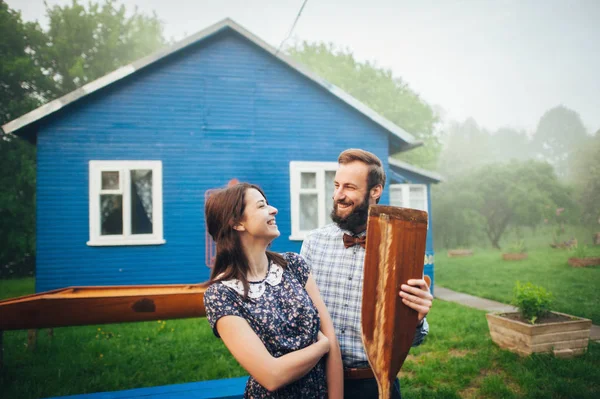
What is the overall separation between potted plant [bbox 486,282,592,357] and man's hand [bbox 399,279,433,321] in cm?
356

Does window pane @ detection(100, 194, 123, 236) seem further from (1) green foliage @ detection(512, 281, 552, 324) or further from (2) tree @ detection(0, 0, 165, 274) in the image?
(2) tree @ detection(0, 0, 165, 274)

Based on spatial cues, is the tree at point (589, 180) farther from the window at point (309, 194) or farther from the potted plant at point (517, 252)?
the window at point (309, 194)

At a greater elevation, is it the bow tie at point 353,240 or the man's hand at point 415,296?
the bow tie at point 353,240

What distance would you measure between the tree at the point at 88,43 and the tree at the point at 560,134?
22.7 metres

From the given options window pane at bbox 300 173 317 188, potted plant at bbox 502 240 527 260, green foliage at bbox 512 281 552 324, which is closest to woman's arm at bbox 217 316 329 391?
green foliage at bbox 512 281 552 324

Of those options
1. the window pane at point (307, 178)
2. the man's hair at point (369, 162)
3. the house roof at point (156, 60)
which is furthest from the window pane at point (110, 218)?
the man's hair at point (369, 162)

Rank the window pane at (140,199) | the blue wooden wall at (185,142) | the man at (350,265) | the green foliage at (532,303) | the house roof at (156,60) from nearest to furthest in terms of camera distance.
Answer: the man at (350,265)
the green foliage at (532,303)
the house roof at (156,60)
the blue wooden wall at (185,142)
the window pane at (140,199)

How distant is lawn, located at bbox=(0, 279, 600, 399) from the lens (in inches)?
137

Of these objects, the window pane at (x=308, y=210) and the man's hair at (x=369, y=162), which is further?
the window pane at (x=308, y=210)

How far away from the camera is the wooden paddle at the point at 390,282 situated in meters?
1.34

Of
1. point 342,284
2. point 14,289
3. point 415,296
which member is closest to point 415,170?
point 342,284

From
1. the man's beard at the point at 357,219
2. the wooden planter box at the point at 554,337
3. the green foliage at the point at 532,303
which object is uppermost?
the man's beard at the point at 357,219

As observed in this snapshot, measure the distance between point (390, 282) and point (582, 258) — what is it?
1054 cm

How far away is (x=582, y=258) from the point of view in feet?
30.1
